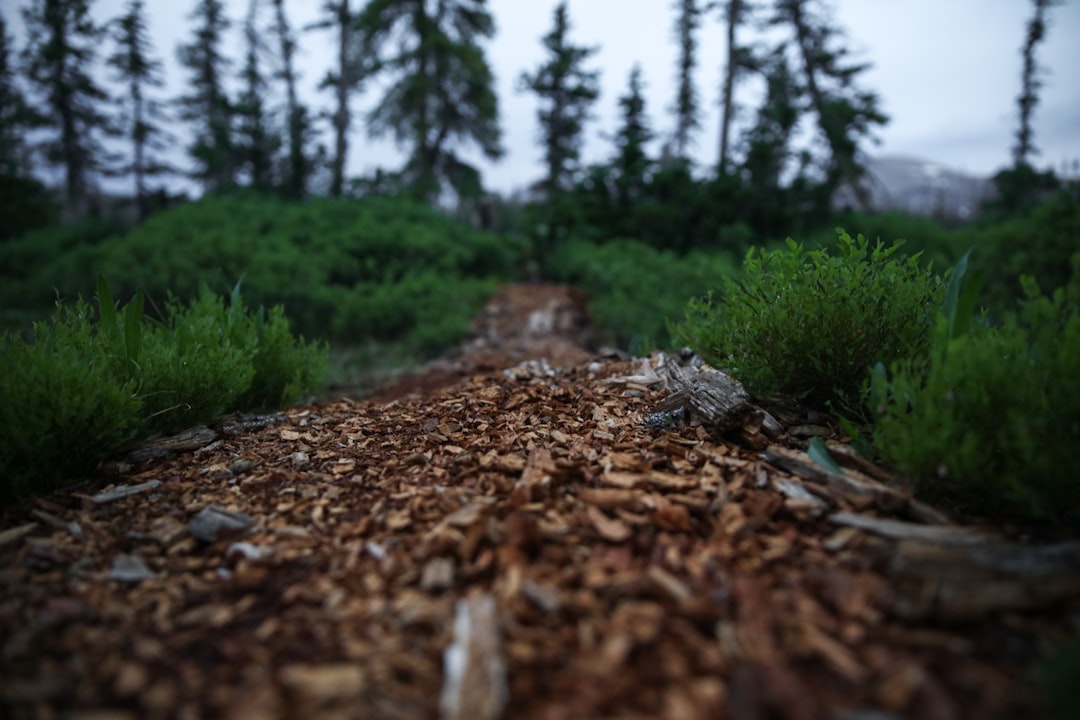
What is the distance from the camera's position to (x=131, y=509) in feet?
6.50

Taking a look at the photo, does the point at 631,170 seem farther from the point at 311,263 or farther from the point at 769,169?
the point at 311,263

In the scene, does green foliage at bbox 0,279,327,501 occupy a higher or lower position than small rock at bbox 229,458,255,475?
higher

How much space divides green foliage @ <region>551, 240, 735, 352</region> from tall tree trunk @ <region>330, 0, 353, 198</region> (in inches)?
290

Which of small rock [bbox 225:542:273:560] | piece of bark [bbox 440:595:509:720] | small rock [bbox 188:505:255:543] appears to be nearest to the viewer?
piece of bark [bbox 440:595:509:720]

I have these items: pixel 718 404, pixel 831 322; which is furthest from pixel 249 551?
pixel 831 322

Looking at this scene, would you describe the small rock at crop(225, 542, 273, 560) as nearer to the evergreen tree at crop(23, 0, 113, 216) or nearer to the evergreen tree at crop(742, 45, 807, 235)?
the evergreen tree at crop(742, 45, 807, 235)

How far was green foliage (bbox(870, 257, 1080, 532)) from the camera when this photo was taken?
1500 mm

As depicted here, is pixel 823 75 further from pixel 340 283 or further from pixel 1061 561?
pixel 1061 561

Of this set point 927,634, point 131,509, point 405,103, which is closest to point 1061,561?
point 927,634

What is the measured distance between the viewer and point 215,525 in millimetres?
1744

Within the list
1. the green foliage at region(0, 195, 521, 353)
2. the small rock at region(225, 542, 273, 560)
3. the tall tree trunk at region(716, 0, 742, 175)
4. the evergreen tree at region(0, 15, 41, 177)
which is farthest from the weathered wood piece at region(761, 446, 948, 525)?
the evergreen tree at region(0, 15, 41, 177)

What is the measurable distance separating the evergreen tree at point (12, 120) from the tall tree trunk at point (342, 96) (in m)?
10.6

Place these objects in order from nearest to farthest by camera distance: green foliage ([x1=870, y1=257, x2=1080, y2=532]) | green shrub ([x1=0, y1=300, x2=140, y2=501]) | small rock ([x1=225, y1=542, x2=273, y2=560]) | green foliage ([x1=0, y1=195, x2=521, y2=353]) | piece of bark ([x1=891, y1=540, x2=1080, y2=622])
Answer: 1. piece of bark ([x1=891, y1=540, x2=1080, y2=622])
2. green foliage ([x1=870, y1=257, x2=1080, y2=532])
3. small rock ([x1=225, y1=542, x2=273, y2=560])
4. green shrub ([x1=0, y1=300, x2=140, y2=501])
5. green foliage ([x1=0, y1=195, x2=521, y2=353])

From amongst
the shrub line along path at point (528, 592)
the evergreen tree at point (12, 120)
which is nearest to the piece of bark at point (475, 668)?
the shrub line along path at point (528, 592)
